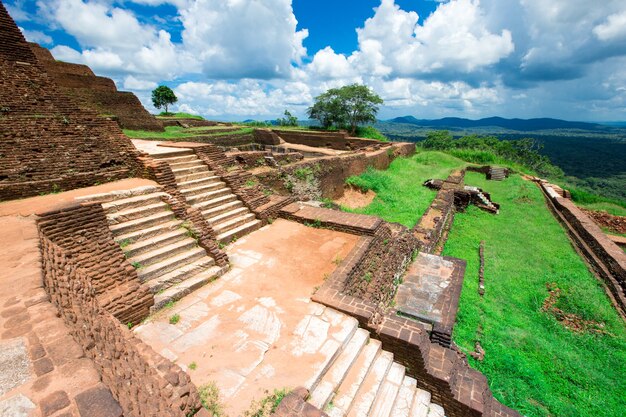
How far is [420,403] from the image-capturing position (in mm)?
4090

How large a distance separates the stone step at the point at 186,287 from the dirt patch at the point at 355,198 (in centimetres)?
847

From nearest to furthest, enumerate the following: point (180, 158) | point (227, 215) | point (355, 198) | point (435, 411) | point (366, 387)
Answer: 1. point (366, 387)
2. point (435, 411)
3. point (227, 215)
4. point (180, 158)
5. point (355, 198)

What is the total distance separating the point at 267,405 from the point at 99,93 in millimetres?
19888

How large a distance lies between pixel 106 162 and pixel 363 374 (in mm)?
6833

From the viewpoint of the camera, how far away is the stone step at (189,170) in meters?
7.15

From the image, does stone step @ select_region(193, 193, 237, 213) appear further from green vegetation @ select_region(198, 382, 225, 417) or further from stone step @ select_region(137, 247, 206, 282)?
green vegetation @ select_region(198, 382, 225, 417)

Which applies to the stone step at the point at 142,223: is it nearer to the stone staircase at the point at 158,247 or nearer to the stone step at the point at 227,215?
the stone staircase at the point at 158,247

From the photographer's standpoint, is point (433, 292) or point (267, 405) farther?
point (433, 292)

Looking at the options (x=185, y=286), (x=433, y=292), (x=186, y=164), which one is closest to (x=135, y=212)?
(x=185, y=286)

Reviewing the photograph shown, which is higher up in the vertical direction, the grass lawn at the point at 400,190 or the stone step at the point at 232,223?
the stone step at the point at 232,223

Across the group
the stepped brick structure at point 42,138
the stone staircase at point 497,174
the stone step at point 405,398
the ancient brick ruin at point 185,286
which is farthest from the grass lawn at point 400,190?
the stepped brick structure at point 42,138

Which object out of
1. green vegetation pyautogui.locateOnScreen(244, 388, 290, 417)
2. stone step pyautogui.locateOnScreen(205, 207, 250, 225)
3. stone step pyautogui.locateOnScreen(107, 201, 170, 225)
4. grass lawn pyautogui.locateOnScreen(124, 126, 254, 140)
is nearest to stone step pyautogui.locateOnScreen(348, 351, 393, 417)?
green vegetation pyautogui.locateOnScreen(244, 388, 290, 417)

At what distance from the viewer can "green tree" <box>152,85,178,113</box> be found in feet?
118

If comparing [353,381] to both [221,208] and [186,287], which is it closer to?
[186,287]
